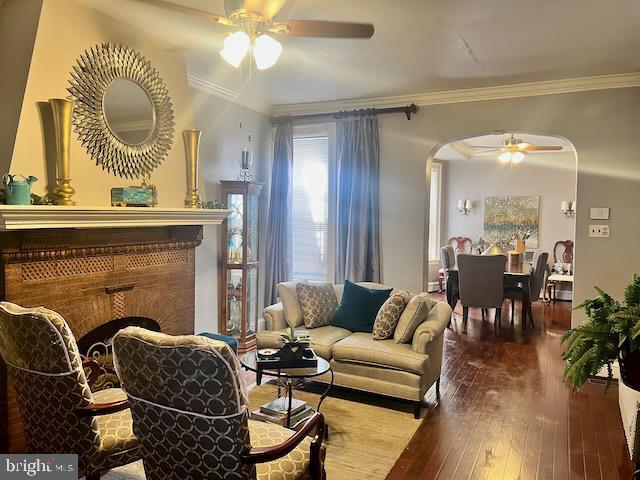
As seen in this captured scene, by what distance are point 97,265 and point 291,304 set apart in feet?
5.78

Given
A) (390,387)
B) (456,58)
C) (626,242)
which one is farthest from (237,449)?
(626,242)

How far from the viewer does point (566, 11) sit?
3121 millimetres

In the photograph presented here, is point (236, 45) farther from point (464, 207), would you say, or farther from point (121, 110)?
point (464, 207)

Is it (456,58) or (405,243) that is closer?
(456,58)

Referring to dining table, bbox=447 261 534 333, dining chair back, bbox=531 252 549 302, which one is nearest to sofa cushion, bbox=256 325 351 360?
dining table, bbox=447 261 534 333

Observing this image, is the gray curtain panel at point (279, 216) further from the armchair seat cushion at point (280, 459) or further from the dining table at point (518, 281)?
the armchair seat cushion at point (280, 459)

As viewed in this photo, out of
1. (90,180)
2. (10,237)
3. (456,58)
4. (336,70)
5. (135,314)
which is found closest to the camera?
(10,237)

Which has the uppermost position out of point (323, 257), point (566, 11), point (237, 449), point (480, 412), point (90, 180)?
point (566, 11)

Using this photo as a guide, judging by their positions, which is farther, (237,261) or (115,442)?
(237,261)

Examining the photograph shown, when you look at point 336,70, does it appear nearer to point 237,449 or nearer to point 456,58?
point 456,58

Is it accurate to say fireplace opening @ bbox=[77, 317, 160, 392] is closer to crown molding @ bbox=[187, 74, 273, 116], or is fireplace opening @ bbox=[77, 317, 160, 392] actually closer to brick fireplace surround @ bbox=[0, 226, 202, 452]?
brick fireplace surround @ bbox=[0, 226, 202, 452]

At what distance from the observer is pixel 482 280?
20.5 feet

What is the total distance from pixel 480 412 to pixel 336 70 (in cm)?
318

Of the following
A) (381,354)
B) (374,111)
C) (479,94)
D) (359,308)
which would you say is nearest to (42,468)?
(381,354)
